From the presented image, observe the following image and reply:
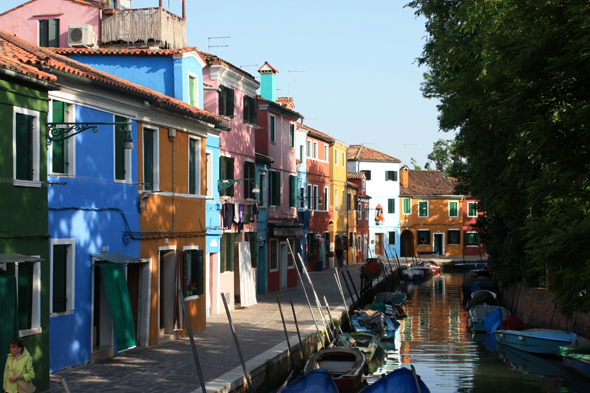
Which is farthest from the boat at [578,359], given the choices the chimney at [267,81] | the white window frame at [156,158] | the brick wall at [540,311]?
the chimney at [267,81]

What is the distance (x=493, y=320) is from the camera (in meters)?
25.4

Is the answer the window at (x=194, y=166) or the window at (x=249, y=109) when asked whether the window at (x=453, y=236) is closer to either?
the window at (x=249, y=109)

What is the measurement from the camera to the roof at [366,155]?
63.4 meters

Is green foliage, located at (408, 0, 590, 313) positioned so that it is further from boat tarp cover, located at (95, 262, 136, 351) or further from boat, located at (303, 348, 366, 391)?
boat tarp cover, located at (95, 262, 136, 351)

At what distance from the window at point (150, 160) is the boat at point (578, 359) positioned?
11.4 meters

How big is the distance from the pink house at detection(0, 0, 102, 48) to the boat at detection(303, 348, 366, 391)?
13.3 metres

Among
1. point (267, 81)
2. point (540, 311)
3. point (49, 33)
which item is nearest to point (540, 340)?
point (540, 311)

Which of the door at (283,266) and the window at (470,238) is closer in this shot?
the door at (283,266)

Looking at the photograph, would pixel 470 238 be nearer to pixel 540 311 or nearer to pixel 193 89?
pixel 540 311

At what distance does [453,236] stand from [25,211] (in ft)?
191

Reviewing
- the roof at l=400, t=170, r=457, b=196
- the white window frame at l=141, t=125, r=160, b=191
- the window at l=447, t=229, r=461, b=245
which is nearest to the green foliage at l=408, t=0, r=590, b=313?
the white window frame at l=141, t=125, r=160, b=191

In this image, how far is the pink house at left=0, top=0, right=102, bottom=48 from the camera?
2291 cm

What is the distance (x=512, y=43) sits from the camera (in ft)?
37.0

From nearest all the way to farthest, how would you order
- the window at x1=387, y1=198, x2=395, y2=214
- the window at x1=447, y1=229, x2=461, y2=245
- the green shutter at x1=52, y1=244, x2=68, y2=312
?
the green shutter at x1=52, y1=244, x2=68, y2=312
the window at x1=387, y1=198, x2=395, y2=214
the window at x1=447, y1=229, x2=461, y2=245
